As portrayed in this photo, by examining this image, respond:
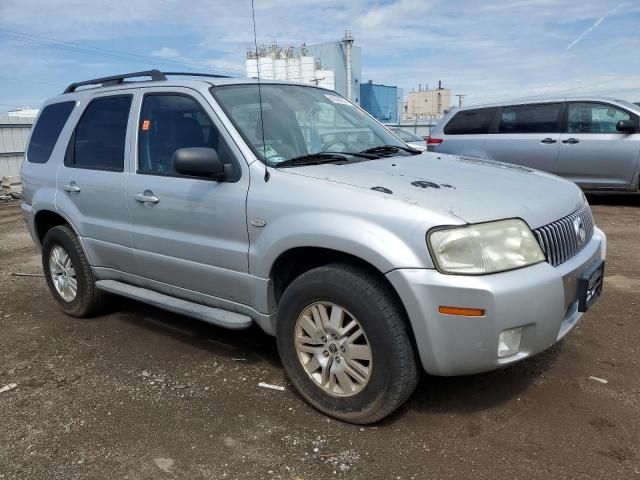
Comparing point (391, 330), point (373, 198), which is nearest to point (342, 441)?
point (391, 330)

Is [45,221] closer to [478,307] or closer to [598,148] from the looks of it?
[478,307]

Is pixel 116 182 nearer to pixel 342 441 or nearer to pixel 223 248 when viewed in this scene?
pixel 223 248

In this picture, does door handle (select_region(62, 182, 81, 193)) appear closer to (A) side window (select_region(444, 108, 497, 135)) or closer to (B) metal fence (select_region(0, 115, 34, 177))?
(A) side window (select_region(444, 108, 497, 135))

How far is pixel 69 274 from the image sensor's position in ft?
15.3

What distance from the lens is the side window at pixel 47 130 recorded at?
4.70m

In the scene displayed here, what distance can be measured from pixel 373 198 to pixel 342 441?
1214 mm

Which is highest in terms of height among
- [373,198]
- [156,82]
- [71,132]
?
[156,82]

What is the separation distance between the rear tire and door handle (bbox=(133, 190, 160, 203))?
104 centimetres

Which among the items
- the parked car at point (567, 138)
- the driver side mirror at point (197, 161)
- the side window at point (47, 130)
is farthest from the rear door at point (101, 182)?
the parked car at point (567, 138)

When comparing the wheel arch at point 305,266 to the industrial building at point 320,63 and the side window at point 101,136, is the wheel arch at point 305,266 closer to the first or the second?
the side window at point 101,136

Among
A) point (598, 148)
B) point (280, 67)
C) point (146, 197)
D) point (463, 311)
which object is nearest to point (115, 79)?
point (146, 197)

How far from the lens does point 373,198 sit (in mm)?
2691

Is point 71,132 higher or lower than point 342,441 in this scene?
higher

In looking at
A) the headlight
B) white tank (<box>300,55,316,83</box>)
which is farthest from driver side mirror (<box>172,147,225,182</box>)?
white tank (<box>300,55,316,83</box>)
